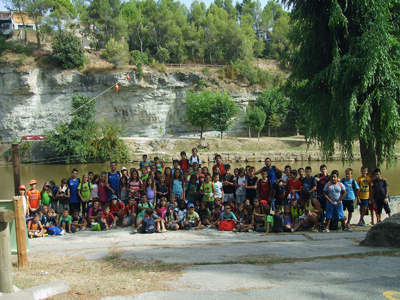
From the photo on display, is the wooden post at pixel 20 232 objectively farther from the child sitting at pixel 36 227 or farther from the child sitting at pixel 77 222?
the child sitting at pixel 77 222

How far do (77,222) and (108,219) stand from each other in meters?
0.93

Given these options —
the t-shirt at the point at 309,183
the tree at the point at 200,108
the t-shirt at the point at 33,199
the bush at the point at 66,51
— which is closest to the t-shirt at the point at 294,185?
the t-shirt at the point at 309,183

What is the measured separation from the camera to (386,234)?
252 inches

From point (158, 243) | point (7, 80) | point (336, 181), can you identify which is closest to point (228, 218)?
point (158, 243)

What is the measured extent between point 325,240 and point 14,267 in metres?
6.20

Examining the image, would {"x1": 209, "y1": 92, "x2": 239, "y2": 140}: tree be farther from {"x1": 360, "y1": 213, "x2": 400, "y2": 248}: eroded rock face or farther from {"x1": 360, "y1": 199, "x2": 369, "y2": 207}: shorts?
{"x1": 360, "y1": 213, "x2": 400, "y2": 248}: eroded rock face

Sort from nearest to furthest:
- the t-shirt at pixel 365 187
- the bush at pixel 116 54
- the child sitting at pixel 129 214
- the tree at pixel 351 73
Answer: the t-shirt at pixel 365 187 → the child sitting at pixel 129 214 → the tree at pixel 351 73 → the bush at pixel 116 54

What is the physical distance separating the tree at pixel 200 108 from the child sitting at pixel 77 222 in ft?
102

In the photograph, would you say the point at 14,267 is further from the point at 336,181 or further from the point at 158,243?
the point at 336,181

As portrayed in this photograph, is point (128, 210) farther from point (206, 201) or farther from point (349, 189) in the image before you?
point (349, 189)

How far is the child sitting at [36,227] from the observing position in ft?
28.9

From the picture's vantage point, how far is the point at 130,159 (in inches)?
1320

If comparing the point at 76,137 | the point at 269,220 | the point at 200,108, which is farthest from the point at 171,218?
the point at 200,108

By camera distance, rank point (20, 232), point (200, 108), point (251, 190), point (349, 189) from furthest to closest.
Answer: point (200, 108)
point (251, 190)
point (349, 189)
point (20, 232)
